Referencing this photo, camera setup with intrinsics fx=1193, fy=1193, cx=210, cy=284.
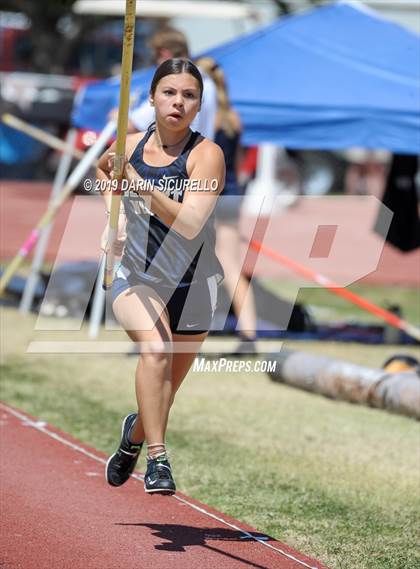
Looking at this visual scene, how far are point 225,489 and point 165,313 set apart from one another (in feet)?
5.14

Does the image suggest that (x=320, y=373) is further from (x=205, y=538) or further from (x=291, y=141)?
(x=205, y=538)

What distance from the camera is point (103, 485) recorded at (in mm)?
6363

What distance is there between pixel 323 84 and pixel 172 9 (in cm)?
1975

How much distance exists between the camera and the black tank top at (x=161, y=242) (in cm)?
524

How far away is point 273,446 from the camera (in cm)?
760

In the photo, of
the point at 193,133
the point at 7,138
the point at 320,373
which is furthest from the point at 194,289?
the point at 7,138

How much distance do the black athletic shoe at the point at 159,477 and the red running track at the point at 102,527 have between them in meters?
0.30

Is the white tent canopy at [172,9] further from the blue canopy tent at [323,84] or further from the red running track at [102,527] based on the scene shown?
the red running track at [102,527]

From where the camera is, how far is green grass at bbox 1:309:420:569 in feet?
19.1

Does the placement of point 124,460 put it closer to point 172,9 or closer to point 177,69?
point 177,69

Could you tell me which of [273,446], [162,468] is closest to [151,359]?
[162,468]

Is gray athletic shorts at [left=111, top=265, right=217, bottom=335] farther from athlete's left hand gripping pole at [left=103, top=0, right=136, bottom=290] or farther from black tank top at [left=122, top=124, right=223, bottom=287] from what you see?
athlete's left hand gripping pole at [left=103, top=0, right=136, bottom=290]

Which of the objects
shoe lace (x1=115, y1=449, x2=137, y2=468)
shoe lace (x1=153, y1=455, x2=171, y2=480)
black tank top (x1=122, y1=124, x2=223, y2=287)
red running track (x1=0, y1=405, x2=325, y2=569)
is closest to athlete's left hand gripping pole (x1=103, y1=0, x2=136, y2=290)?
black tank top (x1=122, y1=124, x2=223, y2=287)

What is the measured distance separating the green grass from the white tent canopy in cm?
1924
